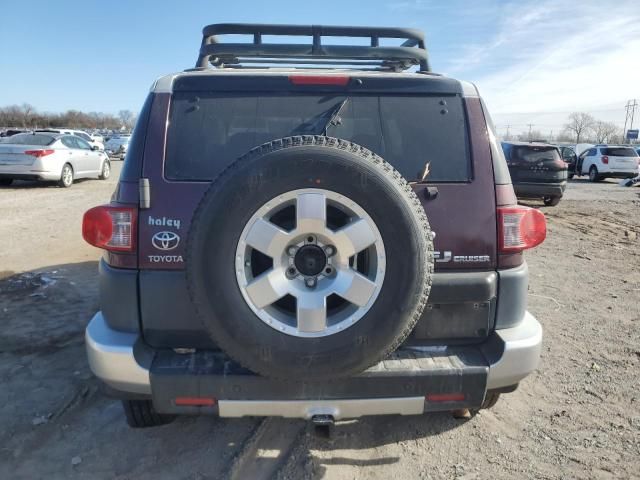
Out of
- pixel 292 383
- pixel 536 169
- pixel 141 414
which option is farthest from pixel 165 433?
pixel 536 169

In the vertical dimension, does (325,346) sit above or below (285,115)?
below

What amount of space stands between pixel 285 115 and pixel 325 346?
117 cm

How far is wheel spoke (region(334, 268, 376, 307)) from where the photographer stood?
1.97 meters

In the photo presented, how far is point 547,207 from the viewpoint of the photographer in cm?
1338

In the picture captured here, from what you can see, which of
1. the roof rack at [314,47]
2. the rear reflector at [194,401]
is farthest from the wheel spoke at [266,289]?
the roof rack at [314,47]

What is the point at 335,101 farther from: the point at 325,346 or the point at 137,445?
the point at 137,445

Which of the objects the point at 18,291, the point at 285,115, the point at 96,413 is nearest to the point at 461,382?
the point at 285,115

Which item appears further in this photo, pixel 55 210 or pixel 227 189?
pixel 55 210

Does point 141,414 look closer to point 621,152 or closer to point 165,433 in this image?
point 165,433

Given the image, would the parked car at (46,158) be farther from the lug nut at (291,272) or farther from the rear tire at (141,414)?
the lug nut at (291,272)

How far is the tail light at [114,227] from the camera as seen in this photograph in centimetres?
221

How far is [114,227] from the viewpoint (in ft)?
7.28

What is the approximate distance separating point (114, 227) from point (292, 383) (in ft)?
3.61

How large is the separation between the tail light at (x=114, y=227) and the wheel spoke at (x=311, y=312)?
2.84 feet
